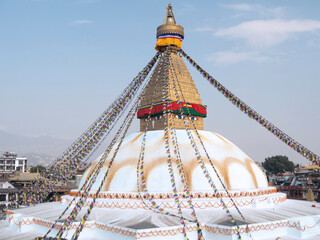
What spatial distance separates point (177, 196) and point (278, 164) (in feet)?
194

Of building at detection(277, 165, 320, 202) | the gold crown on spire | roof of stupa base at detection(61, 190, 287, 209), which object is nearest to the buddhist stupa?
roof of stupa base at detection(61, 190, 287, 209)

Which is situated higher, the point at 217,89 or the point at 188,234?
the point at 217,89

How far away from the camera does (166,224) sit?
8.63 meters

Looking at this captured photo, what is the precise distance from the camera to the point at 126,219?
9.42 metres

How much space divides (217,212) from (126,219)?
10.2 feet

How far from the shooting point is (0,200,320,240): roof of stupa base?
Answer: 27.4ft

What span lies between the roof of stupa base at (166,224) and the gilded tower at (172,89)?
15.9 ft

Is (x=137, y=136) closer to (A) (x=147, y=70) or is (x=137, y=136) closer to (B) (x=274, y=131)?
(A) (x=147, y=70)

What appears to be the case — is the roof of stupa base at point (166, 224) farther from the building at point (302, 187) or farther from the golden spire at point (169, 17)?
the building at point (302, 187)

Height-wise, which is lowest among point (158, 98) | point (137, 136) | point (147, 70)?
point (137, 136)

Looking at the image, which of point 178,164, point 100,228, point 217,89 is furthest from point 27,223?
point 217,89

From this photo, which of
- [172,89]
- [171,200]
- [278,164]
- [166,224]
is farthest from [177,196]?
[278,164]

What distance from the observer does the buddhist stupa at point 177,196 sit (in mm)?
8750

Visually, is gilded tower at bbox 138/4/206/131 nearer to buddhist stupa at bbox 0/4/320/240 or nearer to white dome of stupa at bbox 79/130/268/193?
buddhist stupa at bbox 0/4/320/240
